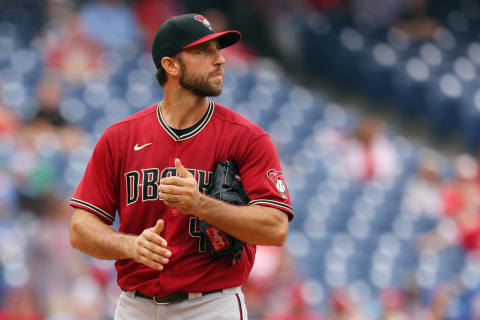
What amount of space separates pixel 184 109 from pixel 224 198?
1.38ft

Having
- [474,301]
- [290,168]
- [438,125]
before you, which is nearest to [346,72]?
[438,125]

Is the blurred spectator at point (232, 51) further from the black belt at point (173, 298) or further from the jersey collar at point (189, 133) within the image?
the black belt at point (173, 298)

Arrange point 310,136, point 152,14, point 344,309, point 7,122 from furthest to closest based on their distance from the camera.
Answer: point 152,14 → point 310,136 → point 7,122 → point 344,309

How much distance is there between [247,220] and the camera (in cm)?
290

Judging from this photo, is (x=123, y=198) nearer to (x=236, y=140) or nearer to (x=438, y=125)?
(x=236, y=140)

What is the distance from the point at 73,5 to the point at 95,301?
17.9 feet

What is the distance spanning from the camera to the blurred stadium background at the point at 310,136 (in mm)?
6211

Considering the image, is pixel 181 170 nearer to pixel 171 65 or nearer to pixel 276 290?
pixel 171 65

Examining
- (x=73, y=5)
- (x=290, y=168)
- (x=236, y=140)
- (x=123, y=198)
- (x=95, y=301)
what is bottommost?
(x=95, y=301)

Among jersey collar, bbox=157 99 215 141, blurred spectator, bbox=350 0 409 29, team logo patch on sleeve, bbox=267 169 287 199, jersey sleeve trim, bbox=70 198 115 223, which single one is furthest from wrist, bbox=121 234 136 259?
blurred spectator, bbox=350 0 409 29

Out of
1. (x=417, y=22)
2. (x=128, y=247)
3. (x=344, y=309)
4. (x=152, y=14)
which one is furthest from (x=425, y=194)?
(x=128, y=247)

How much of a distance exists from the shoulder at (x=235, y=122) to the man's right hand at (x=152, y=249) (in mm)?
491

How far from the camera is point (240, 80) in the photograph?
9.84 metres

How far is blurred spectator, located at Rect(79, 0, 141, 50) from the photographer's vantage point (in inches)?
384
